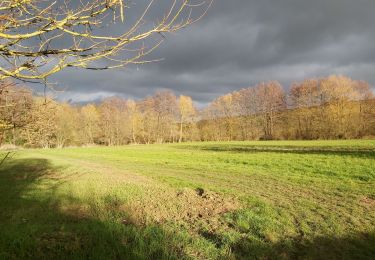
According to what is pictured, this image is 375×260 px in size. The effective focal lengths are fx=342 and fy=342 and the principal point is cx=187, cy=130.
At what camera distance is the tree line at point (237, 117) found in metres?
70.2

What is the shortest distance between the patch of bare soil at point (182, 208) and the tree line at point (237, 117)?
60.7 m

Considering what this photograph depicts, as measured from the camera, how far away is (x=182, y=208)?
1029 centimetres

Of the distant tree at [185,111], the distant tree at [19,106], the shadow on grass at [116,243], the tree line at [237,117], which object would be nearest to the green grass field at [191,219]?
the shadow on grass at [116,243]

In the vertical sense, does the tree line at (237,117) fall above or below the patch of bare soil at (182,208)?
above

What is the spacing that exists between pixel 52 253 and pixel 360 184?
12.1 m

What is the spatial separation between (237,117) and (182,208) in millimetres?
86194

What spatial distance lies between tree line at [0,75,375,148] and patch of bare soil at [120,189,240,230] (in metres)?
60.7

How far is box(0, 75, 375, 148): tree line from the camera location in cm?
7019

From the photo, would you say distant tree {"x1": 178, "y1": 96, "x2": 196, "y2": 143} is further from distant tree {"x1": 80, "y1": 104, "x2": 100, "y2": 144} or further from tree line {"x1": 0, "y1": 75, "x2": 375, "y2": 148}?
distant tree {"x1": 80, "y1": 104, "x2": 100, "y2": 144}

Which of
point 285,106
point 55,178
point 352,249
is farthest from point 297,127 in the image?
point 352,249

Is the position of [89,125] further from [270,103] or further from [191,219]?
[191,219]

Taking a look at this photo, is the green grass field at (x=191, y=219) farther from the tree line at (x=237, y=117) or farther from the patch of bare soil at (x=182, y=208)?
the tree line at (x=237, y=117)

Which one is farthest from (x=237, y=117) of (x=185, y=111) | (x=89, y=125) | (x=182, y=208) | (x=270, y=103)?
(x=182, y=208)

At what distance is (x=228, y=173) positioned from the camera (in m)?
18.6
